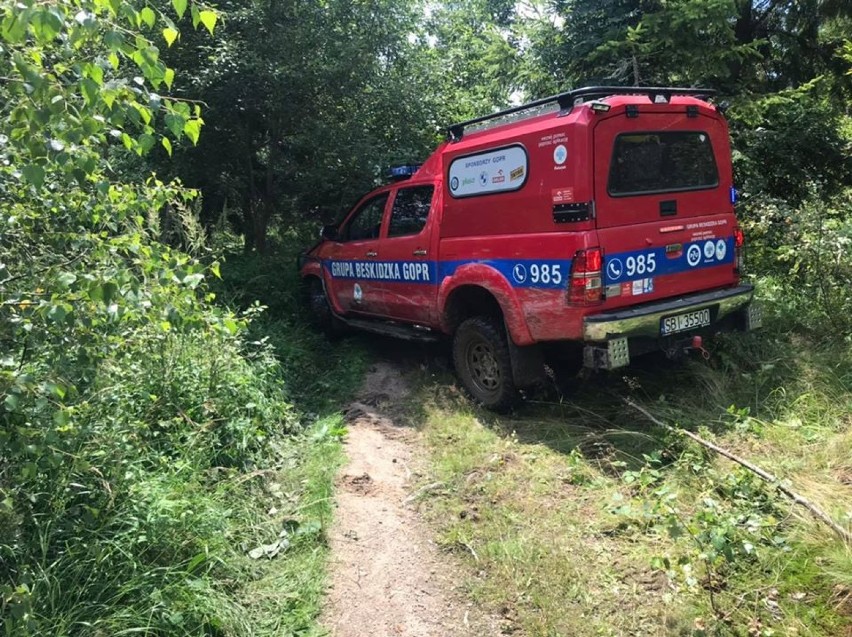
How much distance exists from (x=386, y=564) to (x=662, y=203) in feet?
10.4

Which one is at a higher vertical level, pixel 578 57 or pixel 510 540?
pixel 578 57

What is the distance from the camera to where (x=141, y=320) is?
9.62ft

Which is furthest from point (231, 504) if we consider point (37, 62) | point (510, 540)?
point (37, 62)

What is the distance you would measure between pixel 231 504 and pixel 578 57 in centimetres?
734

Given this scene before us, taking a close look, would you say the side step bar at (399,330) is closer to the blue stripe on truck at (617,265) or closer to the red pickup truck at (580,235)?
the red pickup truck at (580,235)

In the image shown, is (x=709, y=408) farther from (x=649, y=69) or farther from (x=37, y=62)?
(x=649, y=69)

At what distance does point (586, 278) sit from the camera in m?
4.19

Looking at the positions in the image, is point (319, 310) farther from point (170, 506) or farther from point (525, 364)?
point (170, 506)

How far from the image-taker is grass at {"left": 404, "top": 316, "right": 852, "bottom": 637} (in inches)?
101

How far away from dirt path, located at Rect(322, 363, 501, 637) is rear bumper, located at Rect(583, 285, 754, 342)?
1.61 metres

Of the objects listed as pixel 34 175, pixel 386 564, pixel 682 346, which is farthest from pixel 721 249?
pixel 34 175

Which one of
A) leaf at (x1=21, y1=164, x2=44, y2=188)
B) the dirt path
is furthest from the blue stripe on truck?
leaf at (x1=21, y1=164, x2=44, y2=188)

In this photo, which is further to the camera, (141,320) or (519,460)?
(519,460)

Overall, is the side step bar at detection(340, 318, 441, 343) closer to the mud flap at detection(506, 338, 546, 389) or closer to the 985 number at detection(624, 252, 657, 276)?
the mud flap at detection(506, 338, 546, 389)
